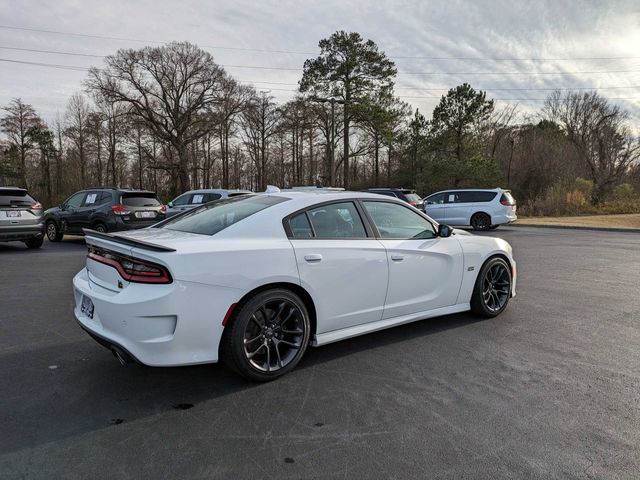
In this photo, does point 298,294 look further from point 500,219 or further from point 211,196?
point 500,219

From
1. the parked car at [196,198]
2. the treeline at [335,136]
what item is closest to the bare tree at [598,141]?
the treeline at [335,136]

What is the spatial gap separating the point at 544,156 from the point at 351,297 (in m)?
35.1

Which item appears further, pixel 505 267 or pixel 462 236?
pixel 505 267

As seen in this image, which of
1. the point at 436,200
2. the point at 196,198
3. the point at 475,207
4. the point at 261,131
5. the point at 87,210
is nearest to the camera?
the point at 87,210

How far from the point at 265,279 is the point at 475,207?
16.8 metres

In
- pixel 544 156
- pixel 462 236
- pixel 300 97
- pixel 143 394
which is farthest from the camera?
pixel 300 97

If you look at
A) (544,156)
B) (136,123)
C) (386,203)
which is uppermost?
(136,123)

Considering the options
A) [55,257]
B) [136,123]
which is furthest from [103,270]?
[136,123]

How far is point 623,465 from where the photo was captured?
96.3 inches

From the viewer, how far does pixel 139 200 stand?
1282 centimetres

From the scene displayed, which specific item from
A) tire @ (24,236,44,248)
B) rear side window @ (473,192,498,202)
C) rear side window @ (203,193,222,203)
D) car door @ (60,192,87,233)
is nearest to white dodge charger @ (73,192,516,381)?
tire @ (24,236,44,248)

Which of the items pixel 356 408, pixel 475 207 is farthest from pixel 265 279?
pixel 475 207

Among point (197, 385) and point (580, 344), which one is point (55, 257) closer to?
point (197, 385)

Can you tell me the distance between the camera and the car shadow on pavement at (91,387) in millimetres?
2861
